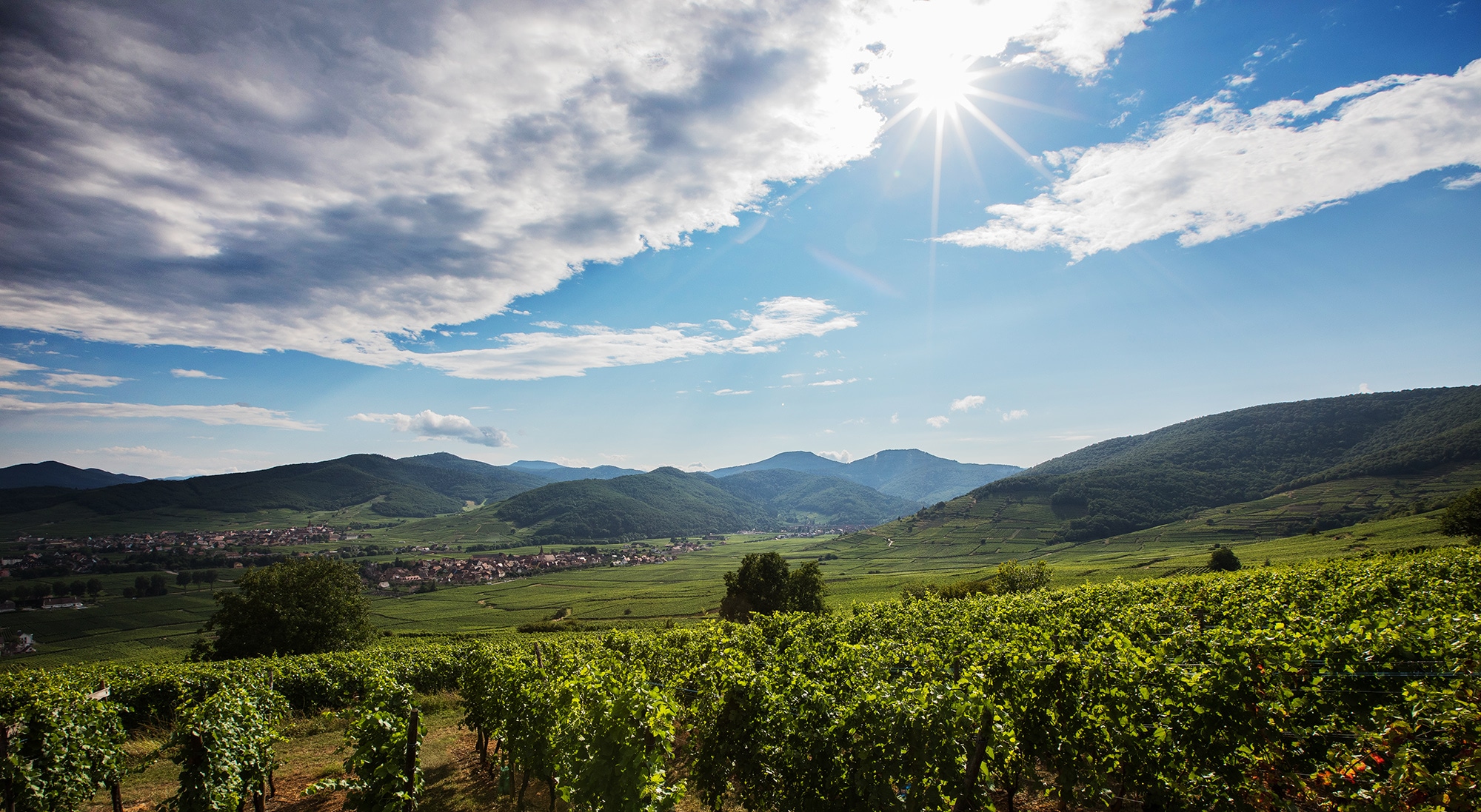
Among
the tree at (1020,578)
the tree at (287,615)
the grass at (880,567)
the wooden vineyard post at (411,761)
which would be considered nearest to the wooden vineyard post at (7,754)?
the wooden vineyard post at (411,761)

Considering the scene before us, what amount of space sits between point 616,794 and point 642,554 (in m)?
187

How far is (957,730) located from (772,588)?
37466 millimetres

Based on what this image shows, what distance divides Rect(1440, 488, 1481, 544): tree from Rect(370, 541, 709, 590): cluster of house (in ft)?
498

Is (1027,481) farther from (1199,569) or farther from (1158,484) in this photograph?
Answer: (1199,569)

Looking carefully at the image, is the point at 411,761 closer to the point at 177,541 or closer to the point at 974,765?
the point at 974,765

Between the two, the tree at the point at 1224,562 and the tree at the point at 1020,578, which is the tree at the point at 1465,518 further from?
the tree at the point at 1020,578

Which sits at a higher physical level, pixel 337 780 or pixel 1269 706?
pixel 1269 706

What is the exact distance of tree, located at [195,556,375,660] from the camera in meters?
35.3

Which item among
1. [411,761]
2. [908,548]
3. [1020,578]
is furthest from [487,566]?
[411,761]

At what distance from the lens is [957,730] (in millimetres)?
7320

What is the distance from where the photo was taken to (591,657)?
52.5 ft

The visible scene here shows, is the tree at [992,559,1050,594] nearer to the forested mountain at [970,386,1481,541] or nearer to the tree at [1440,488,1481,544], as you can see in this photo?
Answer: the tree at [1440,488,1481,544]

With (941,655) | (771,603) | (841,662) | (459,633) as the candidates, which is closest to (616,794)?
(841,662)

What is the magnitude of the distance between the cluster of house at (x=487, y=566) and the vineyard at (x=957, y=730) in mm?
127545
